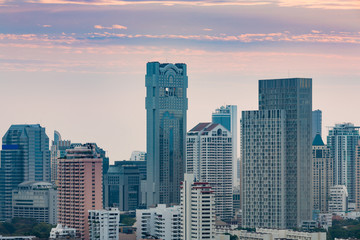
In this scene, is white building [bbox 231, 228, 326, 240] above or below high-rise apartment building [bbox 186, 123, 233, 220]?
below

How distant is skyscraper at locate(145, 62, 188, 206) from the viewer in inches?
4077

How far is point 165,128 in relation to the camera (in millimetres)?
107000

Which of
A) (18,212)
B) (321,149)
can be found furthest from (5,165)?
(321,149)

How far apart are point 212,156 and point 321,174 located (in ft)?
29.4

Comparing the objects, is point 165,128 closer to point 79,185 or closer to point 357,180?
point 357,180

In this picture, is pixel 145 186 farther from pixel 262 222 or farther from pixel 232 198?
pixel 262 222

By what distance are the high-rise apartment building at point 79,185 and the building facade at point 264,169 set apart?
12005 mm

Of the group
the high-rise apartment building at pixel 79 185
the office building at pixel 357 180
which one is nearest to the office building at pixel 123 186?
the office building at pixel 357 180

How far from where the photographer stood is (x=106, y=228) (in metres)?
67.9

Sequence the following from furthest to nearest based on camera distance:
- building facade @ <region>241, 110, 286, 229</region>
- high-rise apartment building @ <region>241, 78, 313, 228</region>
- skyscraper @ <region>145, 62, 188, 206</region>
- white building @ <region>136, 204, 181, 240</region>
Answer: skyscraper @ <region>145, 62, 188, 206</region> → high-rise apartment building @ <region>241, 78, 313, 228</region> → building facade @ <region>241, 110, 286, 229</region> → white building @ <region>136, 204, 181, 240</region>

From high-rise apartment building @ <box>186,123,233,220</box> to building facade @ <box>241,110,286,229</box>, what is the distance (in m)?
11.7

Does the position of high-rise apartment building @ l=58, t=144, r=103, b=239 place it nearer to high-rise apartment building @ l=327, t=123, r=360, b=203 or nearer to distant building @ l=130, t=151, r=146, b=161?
high-rise apartment building @ l=327, t=123, r=360, b=203

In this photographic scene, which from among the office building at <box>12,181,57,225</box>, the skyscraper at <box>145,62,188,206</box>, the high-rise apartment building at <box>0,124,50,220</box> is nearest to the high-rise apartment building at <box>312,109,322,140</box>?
the skyscraper at <box>145,62,188,206</box>

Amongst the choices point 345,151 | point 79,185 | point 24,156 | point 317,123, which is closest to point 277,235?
point 79,185
